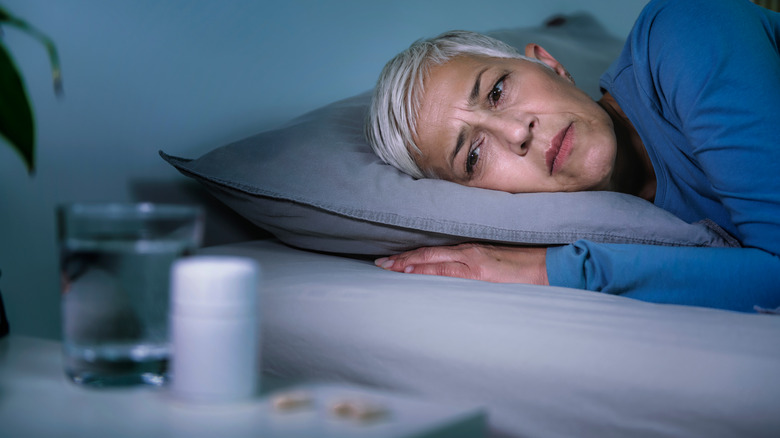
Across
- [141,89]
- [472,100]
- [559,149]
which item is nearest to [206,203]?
[141,89]

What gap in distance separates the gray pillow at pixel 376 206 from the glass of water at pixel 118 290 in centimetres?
50

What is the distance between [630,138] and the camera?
4.29 feet

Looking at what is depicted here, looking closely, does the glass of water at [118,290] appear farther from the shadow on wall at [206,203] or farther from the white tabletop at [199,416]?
the shadow on wall at [206,203]

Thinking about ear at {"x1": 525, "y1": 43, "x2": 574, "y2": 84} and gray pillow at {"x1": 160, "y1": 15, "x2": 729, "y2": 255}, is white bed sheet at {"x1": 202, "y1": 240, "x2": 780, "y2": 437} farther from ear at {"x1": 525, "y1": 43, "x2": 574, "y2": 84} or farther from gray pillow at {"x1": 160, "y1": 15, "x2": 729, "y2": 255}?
ear at {"x1": 525, "y1": 43, "x2": 574, "y2": 84}

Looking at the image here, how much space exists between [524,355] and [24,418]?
1.43 ft

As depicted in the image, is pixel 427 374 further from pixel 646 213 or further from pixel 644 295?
pixel 646 213

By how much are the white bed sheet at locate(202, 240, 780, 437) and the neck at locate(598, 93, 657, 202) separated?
55 centimetres

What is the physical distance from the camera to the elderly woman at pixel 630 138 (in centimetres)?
90

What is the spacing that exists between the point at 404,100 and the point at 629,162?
491 millimetres

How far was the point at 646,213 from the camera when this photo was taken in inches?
38.3

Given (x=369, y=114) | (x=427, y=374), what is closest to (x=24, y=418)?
(x=427, y=374)

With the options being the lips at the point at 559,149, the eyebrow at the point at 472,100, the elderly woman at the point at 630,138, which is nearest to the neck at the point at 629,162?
the elderly woman at the point at 630,138

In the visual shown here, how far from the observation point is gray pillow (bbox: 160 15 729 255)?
37.6 inches

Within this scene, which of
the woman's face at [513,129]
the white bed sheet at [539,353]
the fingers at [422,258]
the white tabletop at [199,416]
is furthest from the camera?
the woman's face at [513,129]
